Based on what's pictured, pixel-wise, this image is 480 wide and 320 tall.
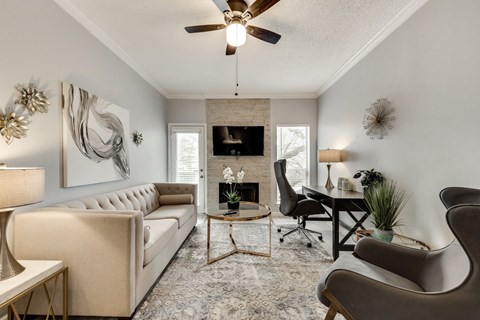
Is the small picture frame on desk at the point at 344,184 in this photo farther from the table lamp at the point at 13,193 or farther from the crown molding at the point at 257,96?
the table lamp at the point at 13,193

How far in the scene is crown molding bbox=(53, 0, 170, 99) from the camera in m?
2.11

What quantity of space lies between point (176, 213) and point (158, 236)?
35.0 inches

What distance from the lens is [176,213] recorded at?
10.3ft

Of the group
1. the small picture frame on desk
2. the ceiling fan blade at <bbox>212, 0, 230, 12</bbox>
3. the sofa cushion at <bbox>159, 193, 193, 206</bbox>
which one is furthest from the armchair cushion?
the sofa cushion at <bbox>159, 193, 193, 206</bbox>

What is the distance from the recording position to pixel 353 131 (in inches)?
134

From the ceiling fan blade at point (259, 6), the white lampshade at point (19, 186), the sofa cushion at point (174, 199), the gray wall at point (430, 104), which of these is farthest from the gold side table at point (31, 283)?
the gray wall at point (430, 104)

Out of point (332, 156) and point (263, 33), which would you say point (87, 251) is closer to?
point (263, 33)

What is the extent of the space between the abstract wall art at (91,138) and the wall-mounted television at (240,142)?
2.25 meters

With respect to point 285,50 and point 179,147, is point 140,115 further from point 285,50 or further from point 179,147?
point 285,50

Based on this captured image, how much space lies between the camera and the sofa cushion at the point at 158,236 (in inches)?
79.0

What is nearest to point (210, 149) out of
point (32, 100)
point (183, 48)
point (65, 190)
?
point (183, 48)

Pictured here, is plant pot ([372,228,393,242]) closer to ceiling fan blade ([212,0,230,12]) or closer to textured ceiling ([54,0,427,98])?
textured ceiling ([54,0,427,98])

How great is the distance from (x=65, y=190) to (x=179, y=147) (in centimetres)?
307

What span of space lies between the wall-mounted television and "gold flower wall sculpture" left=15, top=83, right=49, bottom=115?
338cm
